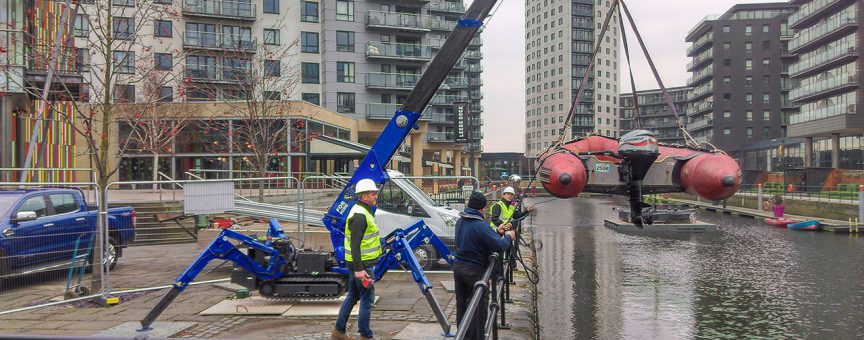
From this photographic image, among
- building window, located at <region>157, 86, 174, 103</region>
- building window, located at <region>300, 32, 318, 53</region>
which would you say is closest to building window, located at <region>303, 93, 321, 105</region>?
building window, located at <region>300, 32, 318, 53</region>

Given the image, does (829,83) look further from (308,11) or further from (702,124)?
(308,11)

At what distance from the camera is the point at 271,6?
1810 inches

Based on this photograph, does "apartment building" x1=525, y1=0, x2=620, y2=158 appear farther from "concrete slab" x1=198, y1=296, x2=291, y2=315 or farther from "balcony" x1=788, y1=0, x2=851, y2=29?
"concrete slab" x1=198, y1=296, x2=291, y2=315

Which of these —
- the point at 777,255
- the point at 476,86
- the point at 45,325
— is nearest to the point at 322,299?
the point at 45,325

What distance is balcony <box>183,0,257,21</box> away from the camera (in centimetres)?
4338

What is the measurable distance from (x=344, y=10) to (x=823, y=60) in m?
44.3

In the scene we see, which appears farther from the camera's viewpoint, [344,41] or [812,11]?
[812,11]

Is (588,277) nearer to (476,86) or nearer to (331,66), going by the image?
(331,66)

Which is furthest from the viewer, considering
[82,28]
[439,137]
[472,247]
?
[439,137]

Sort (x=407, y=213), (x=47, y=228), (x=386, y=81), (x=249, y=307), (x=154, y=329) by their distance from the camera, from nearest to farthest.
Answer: (x=154, y=329) < (x=249, y=307) < (x=47, y=228) < (x=407, y=213) < (x=386, y=81)

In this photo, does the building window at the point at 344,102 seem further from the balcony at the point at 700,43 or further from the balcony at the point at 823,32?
the balcony at the point at 700,43

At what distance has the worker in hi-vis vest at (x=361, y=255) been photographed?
673 cm

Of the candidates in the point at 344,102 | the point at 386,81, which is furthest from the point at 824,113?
the point at 344,102

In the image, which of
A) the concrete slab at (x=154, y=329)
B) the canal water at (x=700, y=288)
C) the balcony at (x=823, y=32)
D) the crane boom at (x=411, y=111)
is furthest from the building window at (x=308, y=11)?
the balcony at (x=823, y=32)
